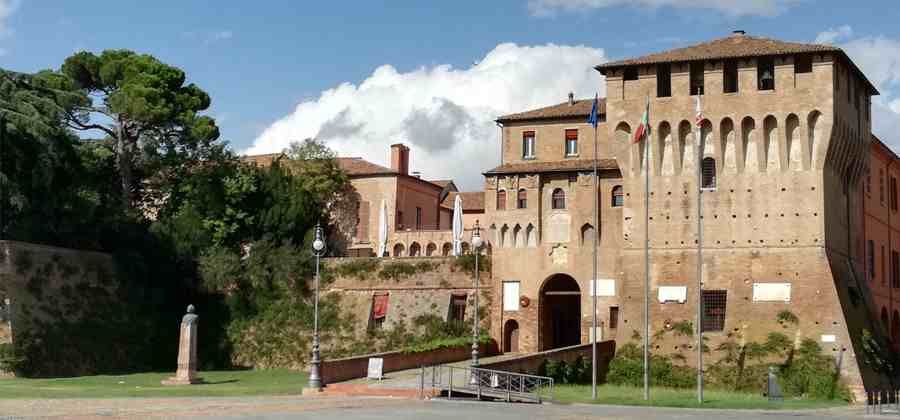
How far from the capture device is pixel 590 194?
49.6 m

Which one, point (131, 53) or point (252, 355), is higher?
point (131, 53)

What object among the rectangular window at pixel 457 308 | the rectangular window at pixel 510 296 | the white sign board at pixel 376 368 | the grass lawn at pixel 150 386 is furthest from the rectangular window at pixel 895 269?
the white sign board at pixel 376 368

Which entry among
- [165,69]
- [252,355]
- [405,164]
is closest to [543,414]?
[252,355]

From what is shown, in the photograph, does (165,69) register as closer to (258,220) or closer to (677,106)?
(258,220)

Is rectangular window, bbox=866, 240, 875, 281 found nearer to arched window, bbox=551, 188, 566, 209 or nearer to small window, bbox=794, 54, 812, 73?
small window, bbox=794, 54, 812, 73

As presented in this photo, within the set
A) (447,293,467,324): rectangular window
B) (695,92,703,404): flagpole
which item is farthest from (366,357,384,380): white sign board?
(447,293,467,324): rectangular window

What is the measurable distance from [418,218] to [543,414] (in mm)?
50016

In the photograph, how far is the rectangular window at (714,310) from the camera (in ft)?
152

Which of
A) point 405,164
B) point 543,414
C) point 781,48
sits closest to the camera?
point 543,414

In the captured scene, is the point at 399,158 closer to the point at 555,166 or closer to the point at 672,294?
the point at 555,166

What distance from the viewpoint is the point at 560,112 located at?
5197 cm

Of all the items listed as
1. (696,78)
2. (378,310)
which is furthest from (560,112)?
(378,310)

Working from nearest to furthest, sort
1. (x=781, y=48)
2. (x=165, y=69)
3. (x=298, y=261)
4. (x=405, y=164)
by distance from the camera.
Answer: (x=781, y=48) < (x=298, y=261) < (x=165, y=69) < (x=405, y=164)

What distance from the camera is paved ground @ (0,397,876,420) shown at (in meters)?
25.2
